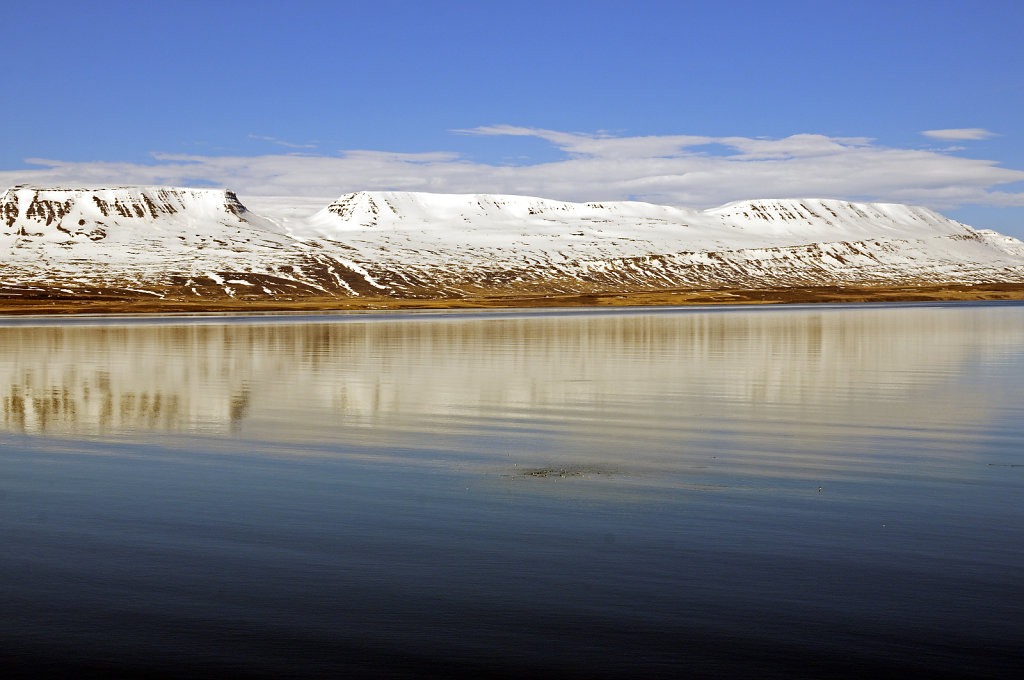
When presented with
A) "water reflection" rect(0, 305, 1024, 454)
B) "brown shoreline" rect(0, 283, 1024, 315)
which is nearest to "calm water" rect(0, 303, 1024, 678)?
"water reflection" rect(0, 305, 1024, 454)

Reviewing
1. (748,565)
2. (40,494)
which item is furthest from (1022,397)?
(40,494)

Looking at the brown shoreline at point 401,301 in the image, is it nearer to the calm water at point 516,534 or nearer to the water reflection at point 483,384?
the water reflection at point 483,384

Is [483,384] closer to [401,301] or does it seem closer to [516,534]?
[516,534]

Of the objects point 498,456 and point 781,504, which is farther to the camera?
point 498,456

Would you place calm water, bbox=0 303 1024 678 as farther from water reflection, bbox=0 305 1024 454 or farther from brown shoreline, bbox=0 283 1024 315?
brown shoreline, bbox=0 283 1024 315

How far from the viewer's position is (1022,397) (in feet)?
76.3

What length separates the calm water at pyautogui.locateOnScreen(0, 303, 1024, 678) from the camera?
24.5ft

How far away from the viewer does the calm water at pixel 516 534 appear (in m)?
7.45

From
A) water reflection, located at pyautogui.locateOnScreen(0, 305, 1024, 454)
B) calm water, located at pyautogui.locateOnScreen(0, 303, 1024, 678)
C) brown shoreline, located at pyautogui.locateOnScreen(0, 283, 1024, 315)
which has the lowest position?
calm water, located at pyautogui.locateOnScreen(0, 303, 1024, 678)

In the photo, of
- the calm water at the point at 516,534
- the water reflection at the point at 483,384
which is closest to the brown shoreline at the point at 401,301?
the water reflection at the point at 483,384

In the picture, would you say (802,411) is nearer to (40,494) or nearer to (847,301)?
(40,494)

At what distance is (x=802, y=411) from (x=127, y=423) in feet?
42.7

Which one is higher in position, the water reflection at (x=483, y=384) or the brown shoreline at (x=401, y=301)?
the brown shoreline at (x=401, y=301)

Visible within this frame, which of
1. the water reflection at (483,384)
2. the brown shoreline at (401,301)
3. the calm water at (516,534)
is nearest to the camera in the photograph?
the calm water at (516,534)
